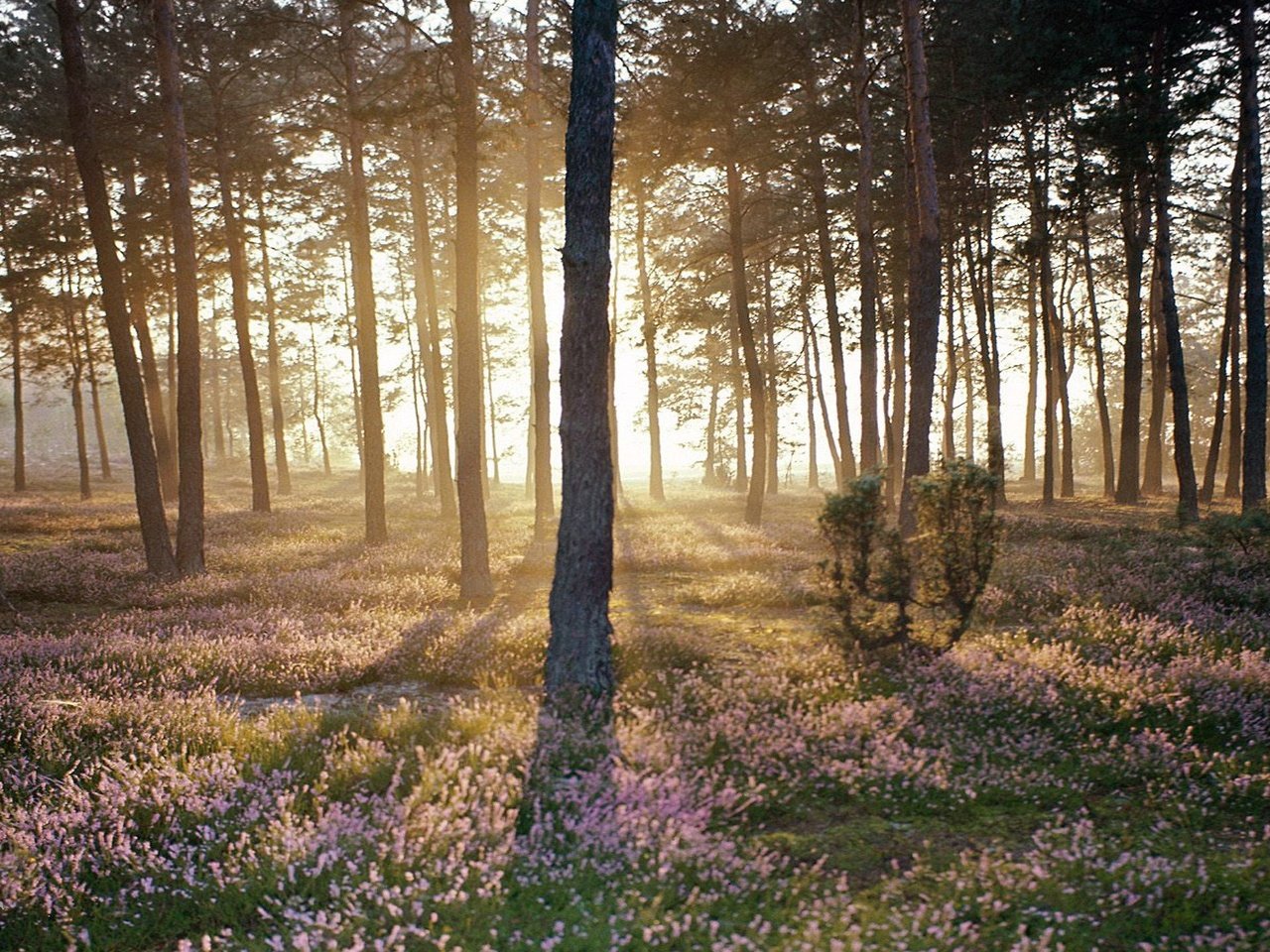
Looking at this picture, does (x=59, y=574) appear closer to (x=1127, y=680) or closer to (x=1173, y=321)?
(x=1127, y=680)

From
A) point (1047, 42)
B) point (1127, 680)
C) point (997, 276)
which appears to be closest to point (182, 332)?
point (1127, 680)

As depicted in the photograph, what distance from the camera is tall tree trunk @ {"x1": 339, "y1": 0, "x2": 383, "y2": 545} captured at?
17031 millimetres

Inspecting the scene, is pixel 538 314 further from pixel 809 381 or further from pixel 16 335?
pixel 16 335

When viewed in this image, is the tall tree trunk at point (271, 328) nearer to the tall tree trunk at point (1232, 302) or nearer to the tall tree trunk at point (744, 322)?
the tall tree trunk at point (744, 322)

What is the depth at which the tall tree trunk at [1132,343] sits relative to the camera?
22.7m

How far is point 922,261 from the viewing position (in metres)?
12.9

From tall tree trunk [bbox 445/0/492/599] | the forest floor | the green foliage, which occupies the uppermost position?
tall tree trunk [bbox 445/0/492/599]

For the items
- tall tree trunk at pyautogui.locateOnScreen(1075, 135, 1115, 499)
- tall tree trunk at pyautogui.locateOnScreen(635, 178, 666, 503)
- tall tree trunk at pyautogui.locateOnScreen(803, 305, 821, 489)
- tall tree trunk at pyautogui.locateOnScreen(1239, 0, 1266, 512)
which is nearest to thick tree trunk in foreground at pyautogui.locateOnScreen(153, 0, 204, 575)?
tall tree trunk at pyautogui.locateOnScreen(635, 178, 666, 503)

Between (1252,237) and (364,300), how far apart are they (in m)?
19.7

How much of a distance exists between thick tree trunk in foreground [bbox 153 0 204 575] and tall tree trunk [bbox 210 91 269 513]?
7.70 metres

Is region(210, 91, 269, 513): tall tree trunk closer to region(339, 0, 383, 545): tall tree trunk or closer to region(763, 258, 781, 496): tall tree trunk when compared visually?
region(339, 0, 383, 545): tall tree trunk

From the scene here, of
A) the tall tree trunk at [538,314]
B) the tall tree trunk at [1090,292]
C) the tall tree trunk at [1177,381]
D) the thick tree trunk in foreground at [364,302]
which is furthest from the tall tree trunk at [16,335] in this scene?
the tall tree trunk at [1177,381]

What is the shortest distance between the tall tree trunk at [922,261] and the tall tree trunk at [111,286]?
1250 centimetres

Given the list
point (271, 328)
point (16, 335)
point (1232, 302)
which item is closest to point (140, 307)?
point (271, 328)
